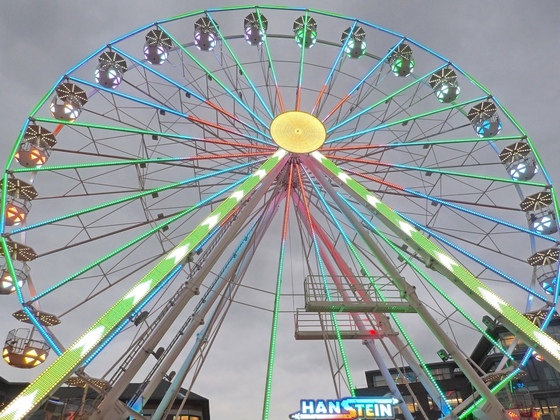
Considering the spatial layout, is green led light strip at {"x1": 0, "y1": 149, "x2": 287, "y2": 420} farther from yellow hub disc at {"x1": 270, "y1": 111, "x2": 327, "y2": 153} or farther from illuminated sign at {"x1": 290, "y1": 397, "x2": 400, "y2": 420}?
illuminated sign at {"x1": 290, "y1": 397, "x2": 400, "y2": 420}

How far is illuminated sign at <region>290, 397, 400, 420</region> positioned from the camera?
1559cm

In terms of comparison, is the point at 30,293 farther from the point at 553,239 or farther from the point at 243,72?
the point at 553,239

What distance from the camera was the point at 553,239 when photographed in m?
16.7

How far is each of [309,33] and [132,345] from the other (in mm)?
14408

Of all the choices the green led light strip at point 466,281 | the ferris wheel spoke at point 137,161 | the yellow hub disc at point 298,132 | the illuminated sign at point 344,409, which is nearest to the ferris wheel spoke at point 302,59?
the yellow hub disc at point 298,132

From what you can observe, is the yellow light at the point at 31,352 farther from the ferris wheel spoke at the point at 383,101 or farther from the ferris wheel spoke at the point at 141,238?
the ferris wheel spoke at the point at 383,101

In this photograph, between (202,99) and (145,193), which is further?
(202,99)

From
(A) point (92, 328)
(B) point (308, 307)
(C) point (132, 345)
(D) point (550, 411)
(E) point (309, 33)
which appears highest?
(D) point (550, 411)

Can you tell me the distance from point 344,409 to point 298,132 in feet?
30.6

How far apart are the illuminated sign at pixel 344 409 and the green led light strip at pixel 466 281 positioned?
579 centimetres

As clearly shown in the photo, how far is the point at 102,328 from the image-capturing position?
32.9ft

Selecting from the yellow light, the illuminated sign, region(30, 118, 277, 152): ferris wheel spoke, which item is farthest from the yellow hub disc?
the yellow light

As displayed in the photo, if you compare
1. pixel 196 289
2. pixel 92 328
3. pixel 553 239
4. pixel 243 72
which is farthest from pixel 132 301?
pixel 553 239

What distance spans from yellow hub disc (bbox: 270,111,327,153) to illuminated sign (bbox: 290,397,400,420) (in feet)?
27.2
